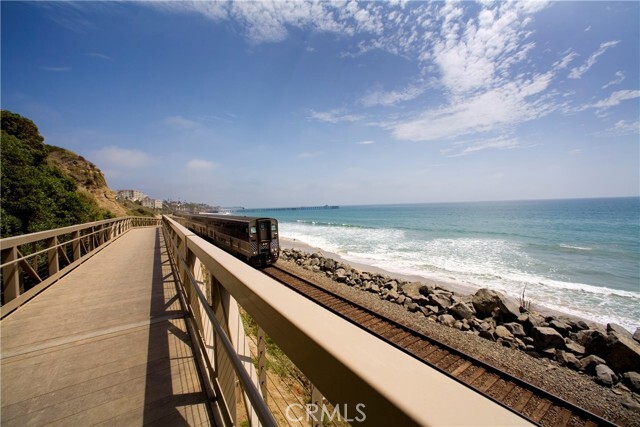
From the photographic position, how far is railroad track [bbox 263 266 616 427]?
15.8 ft

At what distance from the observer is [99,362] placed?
8.49 feet

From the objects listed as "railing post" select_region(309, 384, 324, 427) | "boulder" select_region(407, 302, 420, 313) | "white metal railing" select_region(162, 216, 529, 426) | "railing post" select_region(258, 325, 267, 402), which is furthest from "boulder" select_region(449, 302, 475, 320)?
"white metal railing" select_region(162, 216, 529, 426)

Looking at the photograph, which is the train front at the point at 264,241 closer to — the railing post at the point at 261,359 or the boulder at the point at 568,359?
the boulder at the point at 568,359

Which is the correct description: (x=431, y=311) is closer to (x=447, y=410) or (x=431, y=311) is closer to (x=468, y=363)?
(x=468, y=363)

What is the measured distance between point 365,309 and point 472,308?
4.11 metres

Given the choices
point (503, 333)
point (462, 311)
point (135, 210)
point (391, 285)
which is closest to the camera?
point (503, 333)

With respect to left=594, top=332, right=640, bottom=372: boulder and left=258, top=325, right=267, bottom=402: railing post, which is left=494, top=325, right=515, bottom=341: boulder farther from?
left=258, top=325, right=267, bottom=402: railing post

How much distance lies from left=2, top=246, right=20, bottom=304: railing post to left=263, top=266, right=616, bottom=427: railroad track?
20.4ft

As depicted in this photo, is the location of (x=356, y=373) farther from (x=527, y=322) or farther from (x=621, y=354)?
(x=527, y=322)

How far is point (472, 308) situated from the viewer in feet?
31.4

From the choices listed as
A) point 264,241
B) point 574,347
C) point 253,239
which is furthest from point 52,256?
point 574,347

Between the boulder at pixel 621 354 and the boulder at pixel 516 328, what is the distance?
1.74m

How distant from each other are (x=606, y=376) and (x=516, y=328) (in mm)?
2167

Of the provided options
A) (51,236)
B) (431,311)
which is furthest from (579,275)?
(51,236)
